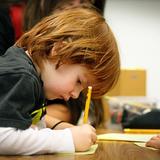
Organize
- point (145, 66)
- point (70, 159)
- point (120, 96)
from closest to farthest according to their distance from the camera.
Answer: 1. point (70, 159)
2. point (120, 96)
3. point (145, 66)

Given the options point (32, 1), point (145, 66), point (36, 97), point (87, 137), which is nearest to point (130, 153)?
point (87, 137)

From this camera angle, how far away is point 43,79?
867 mm

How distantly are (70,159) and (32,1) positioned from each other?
1054mm

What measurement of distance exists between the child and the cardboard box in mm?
1467

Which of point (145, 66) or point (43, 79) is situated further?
point (145, 66)

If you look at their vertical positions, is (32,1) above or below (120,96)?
above

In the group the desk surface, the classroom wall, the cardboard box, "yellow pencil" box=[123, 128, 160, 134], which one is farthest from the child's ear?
the classroom wall

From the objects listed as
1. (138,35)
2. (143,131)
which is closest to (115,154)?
(143,131)

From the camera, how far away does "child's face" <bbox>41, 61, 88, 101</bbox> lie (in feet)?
2.81

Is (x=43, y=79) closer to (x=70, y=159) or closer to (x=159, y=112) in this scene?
(x=70, y=159)

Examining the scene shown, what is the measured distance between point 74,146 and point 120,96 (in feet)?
5.52

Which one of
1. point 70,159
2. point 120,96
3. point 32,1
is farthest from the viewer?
point 120,96

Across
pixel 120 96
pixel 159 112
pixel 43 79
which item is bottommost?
pixel 120 96

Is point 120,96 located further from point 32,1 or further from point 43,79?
point 43,79
